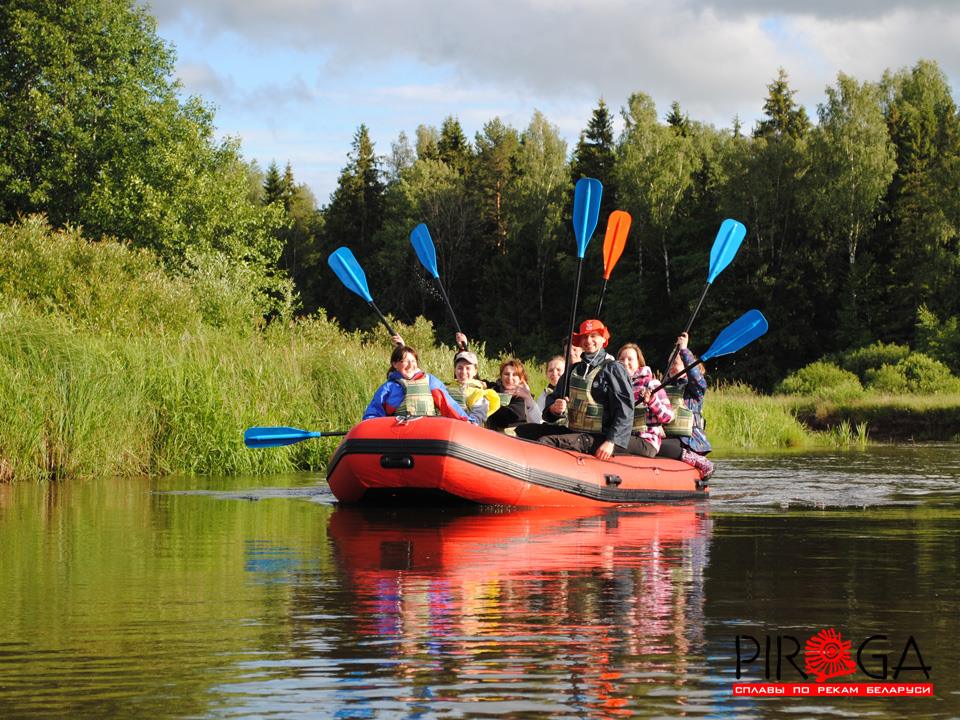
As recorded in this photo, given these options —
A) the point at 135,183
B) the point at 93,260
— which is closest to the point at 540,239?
the point at 135,183

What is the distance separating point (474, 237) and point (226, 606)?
169 feet

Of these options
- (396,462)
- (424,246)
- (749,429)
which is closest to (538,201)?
(749,429)

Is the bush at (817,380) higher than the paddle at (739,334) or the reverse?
higher

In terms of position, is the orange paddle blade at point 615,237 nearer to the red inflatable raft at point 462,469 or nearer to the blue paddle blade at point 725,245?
the blue paddle blade at point 725,245

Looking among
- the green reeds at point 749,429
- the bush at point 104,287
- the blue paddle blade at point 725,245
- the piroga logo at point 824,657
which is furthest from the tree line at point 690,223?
the piroga logo at point 824,657

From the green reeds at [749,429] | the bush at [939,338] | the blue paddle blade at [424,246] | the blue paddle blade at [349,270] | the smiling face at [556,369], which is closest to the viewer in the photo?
the smiling face at [556,369]

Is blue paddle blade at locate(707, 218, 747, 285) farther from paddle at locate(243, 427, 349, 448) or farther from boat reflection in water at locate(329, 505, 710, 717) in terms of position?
boat reflection in water at locate(329, 505, 710, 717)

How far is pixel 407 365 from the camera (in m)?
10.4

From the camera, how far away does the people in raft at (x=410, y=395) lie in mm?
10359

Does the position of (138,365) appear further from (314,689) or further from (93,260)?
(314,689)

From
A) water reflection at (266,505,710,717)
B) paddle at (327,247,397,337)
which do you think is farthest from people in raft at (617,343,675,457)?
paddle at (327,247,397,337)

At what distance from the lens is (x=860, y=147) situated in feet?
137

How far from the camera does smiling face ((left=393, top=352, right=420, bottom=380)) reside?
1034 cm

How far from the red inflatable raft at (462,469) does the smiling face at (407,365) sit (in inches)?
22.5
